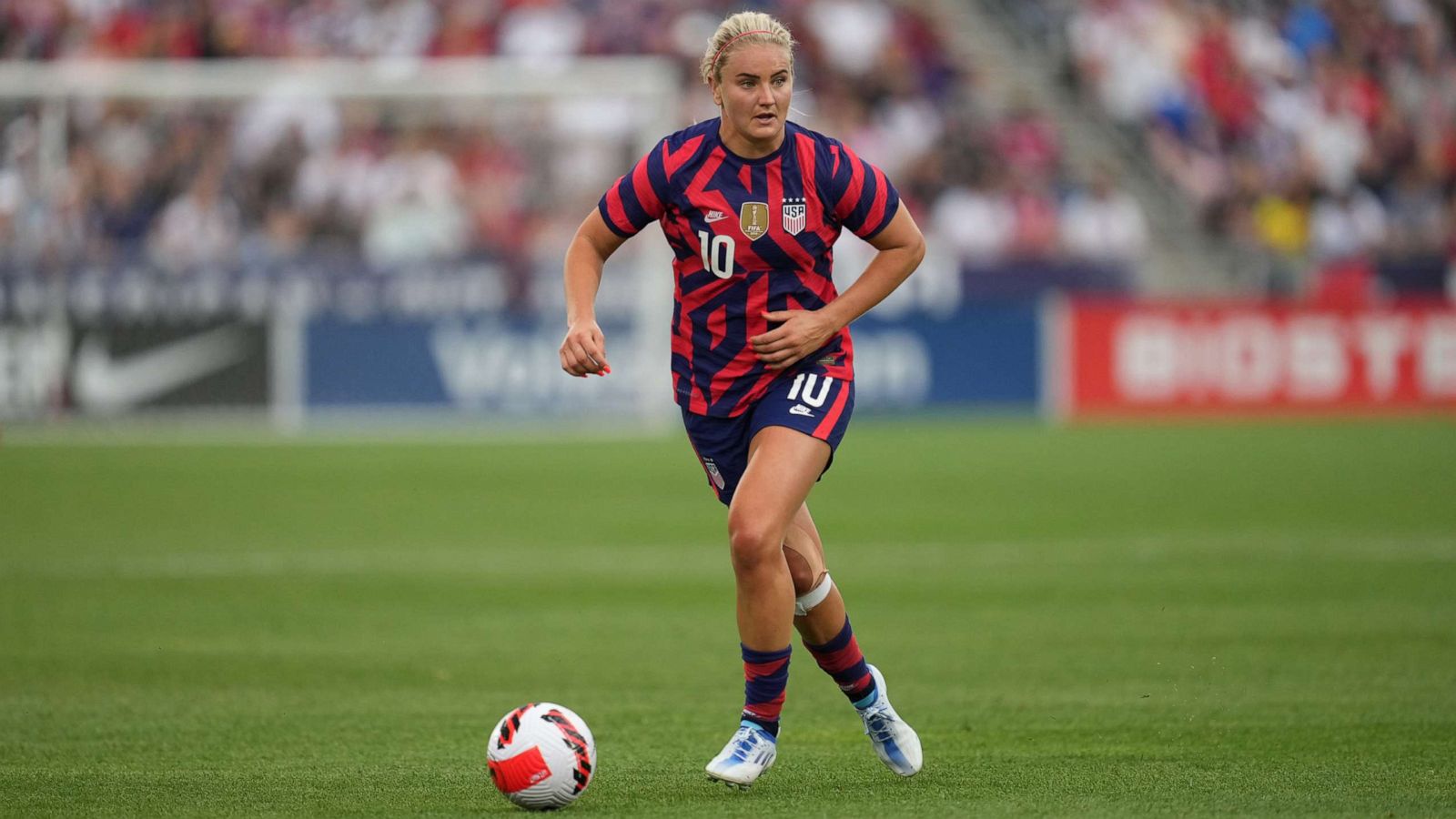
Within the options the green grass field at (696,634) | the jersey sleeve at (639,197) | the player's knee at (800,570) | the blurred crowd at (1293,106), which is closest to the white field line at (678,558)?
the green grass field at (696,634)

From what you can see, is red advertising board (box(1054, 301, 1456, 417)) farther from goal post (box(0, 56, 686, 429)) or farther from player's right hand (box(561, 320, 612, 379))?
player's right hand (box(561, 320, 612, 379))

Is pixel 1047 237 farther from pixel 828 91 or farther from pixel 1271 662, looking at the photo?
pixel 1271 662

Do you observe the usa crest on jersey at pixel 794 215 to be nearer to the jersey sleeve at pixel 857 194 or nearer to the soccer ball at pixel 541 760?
the jersey sleeve at pixel 857 194

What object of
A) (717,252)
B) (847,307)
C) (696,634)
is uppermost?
(717,252)

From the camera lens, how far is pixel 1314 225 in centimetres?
2600

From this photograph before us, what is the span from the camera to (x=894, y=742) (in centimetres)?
620

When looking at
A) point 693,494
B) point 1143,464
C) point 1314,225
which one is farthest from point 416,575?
point 1314,225

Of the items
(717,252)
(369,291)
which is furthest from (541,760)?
(369,291)

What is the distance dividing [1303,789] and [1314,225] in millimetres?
21301

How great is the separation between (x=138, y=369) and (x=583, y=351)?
56.9 feet

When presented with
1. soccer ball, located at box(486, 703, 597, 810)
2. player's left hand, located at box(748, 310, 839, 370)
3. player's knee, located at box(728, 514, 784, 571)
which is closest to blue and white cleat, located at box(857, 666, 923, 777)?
player's knee, located at box(728, 514, 784, 571)

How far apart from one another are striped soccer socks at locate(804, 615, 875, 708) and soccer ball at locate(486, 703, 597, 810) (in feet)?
3.00

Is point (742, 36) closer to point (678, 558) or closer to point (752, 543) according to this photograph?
point (752, 543)

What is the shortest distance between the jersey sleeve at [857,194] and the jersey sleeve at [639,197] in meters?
0.51
